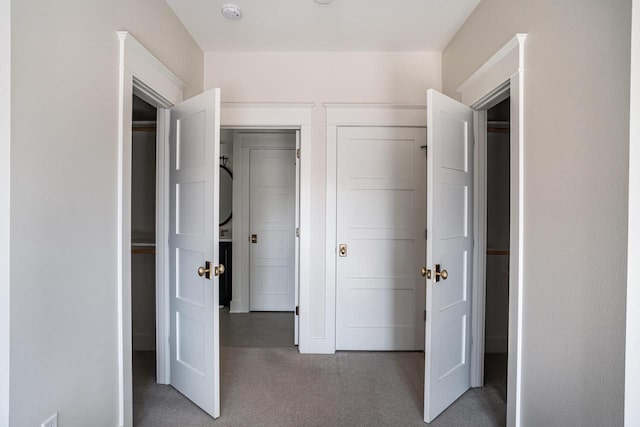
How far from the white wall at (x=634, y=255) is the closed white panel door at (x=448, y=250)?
35.9 inches

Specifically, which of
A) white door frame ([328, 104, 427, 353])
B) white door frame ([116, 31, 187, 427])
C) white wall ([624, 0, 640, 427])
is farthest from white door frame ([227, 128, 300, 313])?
white wall ([624, 0, 640, 427])

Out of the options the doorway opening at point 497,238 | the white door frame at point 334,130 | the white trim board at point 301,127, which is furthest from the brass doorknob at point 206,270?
the doorway opening at point 497,238

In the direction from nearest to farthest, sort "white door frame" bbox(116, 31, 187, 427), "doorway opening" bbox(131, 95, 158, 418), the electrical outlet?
the electrical outlet → "white door frame" bbox(116, 31, 187, 427) → "doorway opening" bbox(131, 95, 158, 418)

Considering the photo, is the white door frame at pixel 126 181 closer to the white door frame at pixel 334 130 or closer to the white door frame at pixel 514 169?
the white door frame at pixel 334 130

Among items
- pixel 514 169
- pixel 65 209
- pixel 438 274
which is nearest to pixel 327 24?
pixel 514 169

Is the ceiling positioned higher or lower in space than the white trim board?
higher

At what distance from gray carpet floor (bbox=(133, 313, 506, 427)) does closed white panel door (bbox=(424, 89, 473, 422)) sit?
20 centimetres

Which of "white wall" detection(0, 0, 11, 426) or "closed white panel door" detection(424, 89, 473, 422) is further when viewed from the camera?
"closed white panel door" detection(424, 89, 473, 422)

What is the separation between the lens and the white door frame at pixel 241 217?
12.7 feet

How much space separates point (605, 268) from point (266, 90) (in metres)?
2.52

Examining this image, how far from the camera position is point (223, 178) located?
4277 mm

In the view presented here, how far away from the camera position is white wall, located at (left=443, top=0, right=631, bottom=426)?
1.09 m

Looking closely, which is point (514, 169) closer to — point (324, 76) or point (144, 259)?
point (324, 76)

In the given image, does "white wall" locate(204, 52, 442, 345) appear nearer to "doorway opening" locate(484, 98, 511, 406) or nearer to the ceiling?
the ceiling
